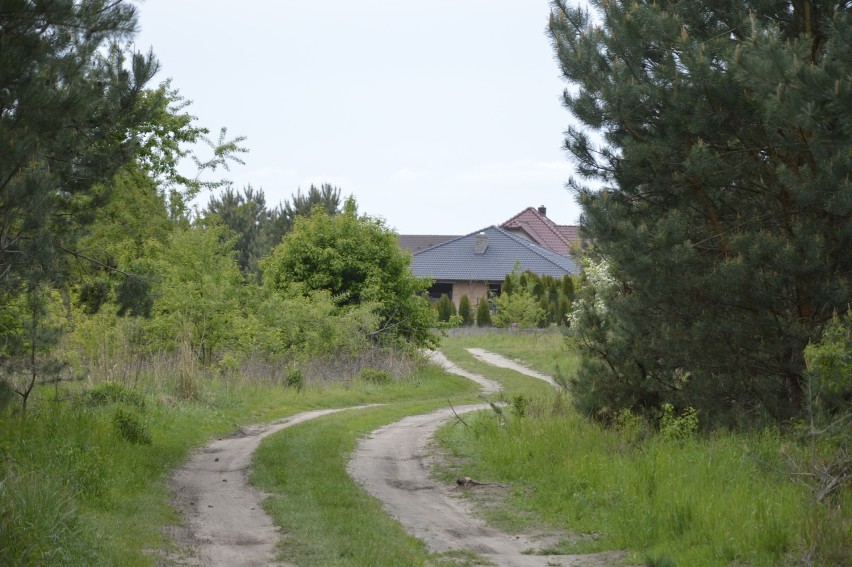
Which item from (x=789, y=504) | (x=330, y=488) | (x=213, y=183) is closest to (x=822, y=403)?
(x=789, y=504)

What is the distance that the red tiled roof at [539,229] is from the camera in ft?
272

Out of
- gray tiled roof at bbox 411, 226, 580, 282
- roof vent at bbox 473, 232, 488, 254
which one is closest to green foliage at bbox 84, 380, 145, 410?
gray tiled roof at bbox 411, 226, 580, 282

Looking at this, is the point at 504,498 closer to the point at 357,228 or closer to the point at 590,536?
the point at 590,536

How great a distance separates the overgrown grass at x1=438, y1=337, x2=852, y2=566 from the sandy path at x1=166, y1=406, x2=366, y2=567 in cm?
269

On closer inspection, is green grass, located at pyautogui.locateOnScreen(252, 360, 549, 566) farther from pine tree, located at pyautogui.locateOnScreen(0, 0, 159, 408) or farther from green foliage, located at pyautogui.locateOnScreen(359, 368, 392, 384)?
green foliage, located at pyautogui.locateOnScreen(359, 368, 392, 384)

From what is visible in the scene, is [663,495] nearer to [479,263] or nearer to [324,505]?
[324,505]

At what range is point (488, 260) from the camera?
67500 mm

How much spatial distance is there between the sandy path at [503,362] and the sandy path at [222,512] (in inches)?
758

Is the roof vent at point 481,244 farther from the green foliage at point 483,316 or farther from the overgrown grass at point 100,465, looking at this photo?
the overgrown grass at point 100,465

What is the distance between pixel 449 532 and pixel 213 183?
22.7 meters

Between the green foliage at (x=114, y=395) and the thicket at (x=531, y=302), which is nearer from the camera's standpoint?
the green foliage at (x=114, y=395)

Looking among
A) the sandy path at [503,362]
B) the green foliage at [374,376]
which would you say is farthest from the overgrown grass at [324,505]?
the sandy path at [503,362]

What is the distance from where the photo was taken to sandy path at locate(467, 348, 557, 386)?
34362 mm

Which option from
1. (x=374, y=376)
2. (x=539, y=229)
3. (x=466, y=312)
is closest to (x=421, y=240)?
(x=539, y=229)
